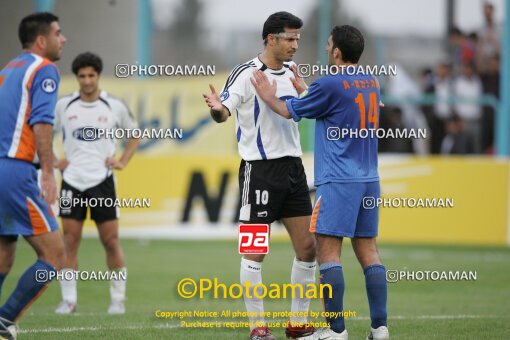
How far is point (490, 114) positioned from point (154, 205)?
21.9 ft

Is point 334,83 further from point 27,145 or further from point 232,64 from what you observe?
point 232,64

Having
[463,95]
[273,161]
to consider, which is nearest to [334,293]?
[273,161]

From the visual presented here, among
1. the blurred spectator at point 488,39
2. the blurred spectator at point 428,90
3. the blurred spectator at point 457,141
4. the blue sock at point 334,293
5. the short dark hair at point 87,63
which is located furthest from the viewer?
the blurred spectator at point 488,39

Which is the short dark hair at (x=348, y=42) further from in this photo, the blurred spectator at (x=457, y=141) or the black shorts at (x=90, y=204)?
the blurred spectator at (x=457, y=141)

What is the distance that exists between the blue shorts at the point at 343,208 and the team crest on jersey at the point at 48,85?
2241mm

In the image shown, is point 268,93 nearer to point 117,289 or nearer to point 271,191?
point 271,191

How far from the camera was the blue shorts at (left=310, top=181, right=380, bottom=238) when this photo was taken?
7730mm

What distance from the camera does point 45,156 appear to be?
7543 mm

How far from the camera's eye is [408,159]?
18.0 meters

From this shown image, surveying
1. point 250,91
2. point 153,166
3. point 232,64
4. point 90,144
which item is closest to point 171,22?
point 232,64

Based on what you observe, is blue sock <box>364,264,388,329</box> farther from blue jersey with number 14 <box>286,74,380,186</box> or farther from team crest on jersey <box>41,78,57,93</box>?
team crest on jersey <box>41,78,57,93</box>

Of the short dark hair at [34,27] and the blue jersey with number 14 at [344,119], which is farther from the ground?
the short dark hair at [34,27]

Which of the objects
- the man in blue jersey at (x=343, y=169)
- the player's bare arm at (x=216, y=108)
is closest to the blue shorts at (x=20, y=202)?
the player's bare arm at (x=216, y=108)

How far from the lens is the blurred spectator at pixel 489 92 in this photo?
62.3ft
